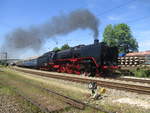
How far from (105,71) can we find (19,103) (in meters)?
12.7

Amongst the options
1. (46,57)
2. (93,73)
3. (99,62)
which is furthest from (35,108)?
(46,57)

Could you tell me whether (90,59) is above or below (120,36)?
below

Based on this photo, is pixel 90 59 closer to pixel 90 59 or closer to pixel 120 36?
pixel 90 59

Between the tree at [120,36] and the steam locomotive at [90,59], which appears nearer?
the steam locomotive at [90,59]

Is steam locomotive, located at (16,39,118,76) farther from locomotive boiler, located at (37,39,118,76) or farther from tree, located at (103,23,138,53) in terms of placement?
tree, located at (103,23,138,53)

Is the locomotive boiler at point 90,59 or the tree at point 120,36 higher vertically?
the tree at point 120,36

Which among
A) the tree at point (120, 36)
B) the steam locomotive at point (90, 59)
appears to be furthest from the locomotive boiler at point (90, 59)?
the tree at point (120, 36)

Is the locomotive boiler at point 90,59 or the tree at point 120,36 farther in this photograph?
the tree at point 120,36

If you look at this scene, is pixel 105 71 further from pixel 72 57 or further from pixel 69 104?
pixel 69 104

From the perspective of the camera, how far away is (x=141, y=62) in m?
29.4

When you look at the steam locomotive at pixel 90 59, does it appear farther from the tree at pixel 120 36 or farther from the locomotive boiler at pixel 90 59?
the tree at pixel 120 36

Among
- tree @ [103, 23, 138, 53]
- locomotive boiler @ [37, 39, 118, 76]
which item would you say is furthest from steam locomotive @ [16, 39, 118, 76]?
tree @ [103, 23, 138, 53]

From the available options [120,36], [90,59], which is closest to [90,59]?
[90,59]

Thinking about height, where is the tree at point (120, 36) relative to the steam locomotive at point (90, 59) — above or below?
above
